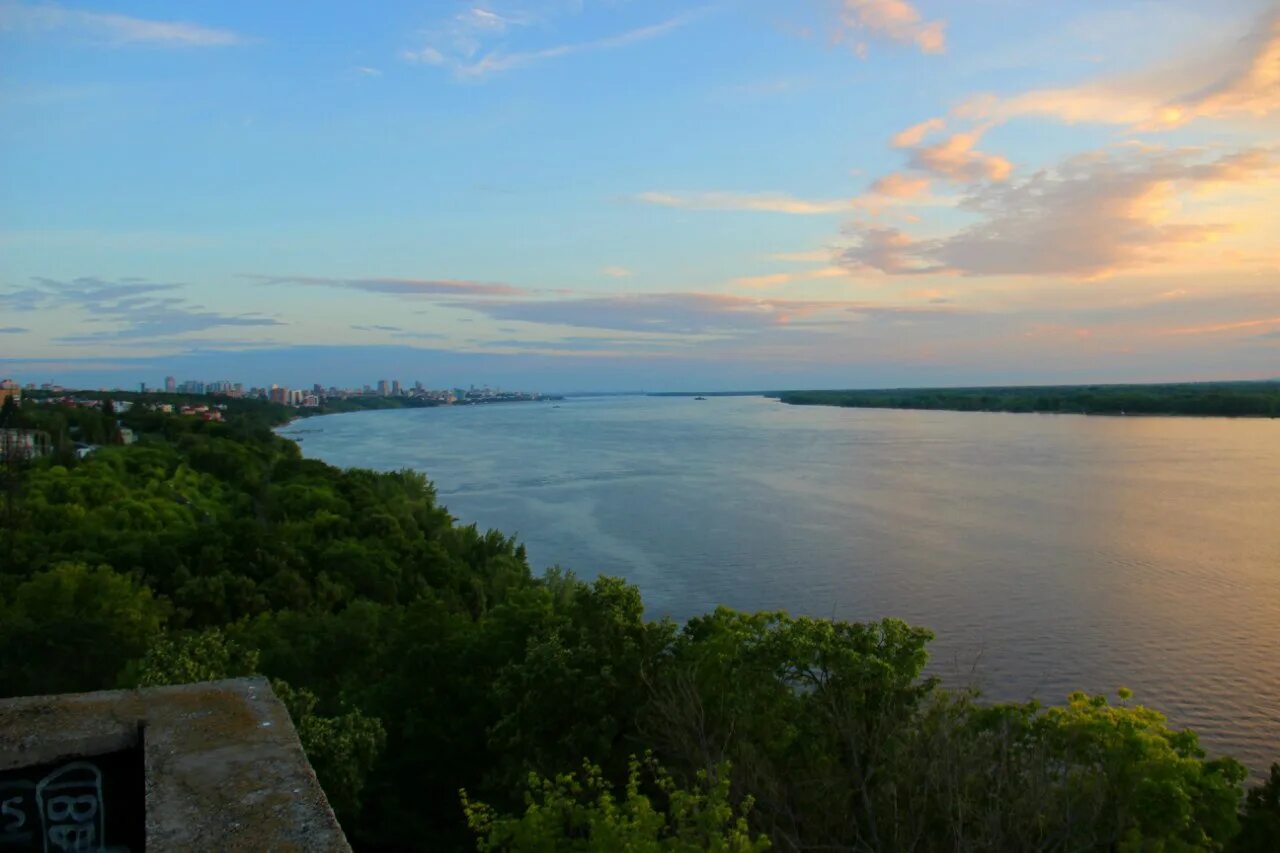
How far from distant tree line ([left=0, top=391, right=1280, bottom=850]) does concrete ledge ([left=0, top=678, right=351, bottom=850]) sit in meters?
2.23

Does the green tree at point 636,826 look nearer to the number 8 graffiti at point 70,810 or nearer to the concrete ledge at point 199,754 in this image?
the concrete ledge at point 199,754

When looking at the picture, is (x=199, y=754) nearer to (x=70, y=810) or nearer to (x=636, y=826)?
(x=70, y=810)

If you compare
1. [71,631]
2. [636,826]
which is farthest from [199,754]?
[71,631]

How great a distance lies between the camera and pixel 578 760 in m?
9.93

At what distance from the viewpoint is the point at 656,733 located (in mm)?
9727

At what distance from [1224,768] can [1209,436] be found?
71.6 metres

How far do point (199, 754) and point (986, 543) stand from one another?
30.6 metres

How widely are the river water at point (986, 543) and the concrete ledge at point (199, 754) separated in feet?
46.3

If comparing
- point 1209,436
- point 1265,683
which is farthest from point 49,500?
point 1209,436

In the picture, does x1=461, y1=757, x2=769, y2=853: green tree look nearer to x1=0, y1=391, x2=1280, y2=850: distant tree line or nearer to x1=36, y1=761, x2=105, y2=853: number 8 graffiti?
x1=0, y1=391, x2=1280, y2=850: distant tree line

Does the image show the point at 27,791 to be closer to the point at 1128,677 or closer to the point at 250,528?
the point at 1128,677

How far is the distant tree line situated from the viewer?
742 cm

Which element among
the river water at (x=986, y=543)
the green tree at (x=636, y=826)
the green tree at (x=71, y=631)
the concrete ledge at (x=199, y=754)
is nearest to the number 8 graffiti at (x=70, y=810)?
the concrete ledge at (x=199, y=754)

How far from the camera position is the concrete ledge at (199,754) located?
3402 millimetres
